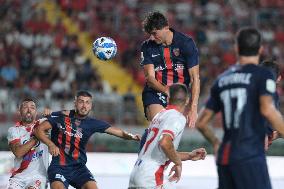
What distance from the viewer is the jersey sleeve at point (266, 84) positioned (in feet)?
20.0

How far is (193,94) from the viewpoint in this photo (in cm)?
913

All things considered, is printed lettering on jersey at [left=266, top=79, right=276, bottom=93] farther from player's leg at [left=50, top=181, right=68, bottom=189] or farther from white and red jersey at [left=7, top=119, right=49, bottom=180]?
white and red jersey at [left=7, top=119, right=49, bottom=180]

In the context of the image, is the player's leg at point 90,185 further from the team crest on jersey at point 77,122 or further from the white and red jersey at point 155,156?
the white and red jersey at point 155,156

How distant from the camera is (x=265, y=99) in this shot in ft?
19.9

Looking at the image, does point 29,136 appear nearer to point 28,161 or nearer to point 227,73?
point 28,161

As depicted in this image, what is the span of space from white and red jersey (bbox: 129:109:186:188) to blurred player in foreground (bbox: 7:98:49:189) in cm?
235

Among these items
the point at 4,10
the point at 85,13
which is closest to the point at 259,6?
the point at 85,13

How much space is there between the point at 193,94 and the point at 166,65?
492 millimetres

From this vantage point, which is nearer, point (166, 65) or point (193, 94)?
point (193, 94)

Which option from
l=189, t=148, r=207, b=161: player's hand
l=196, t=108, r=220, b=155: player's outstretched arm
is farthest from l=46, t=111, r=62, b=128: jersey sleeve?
A: l=196, t=108, r=220, b=155: player's outstretched arm

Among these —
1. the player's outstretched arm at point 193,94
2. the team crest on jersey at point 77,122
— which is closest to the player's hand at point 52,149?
the team crest on jersey at point 77,122

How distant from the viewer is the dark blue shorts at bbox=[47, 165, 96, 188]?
9.34 meters

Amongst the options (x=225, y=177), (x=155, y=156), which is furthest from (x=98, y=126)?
(x=225, y=177)

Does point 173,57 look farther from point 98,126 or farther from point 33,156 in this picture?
point 33,156
